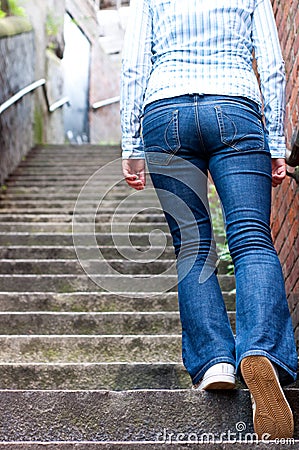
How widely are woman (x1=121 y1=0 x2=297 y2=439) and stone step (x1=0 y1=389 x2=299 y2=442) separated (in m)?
0.06

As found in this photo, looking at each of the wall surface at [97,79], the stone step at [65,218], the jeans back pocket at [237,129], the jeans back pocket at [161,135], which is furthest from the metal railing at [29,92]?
the jeans back pocket at [237,129]

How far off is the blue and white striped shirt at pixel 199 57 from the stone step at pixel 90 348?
0.89m

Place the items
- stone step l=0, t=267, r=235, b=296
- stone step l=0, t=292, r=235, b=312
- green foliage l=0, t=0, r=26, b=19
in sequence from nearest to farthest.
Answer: stone step l=0, t=292, r=235, b=312 → stone step l=0, t=267, r=235, b=296 → green foliage l=0, t=0, r=26, b=19

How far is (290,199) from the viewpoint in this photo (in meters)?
2.65

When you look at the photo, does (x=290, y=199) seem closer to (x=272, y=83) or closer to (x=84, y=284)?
(x=272, y=83)

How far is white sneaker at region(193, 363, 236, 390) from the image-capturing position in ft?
5.21

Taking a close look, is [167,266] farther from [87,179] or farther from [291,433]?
[87,179]

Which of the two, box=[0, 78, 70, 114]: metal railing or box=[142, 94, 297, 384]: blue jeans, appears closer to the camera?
box=[142, 94, 297, 384]: blue jeans

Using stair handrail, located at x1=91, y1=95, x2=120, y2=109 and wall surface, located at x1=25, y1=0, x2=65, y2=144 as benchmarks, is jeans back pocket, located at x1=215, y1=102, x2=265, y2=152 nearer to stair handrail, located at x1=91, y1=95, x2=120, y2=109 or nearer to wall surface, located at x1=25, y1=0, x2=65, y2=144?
wall surface, located at x1=25, y1=0, x2=65, y2=144

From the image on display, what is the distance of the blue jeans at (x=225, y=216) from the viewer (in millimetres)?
1572

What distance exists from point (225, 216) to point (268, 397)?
17.9 inches

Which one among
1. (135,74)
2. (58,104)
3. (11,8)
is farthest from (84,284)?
(58,104)

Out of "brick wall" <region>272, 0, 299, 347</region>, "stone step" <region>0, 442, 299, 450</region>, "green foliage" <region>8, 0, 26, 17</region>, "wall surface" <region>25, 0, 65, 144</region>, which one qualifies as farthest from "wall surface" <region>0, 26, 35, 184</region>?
"stone step" <region>0, 442, 299, 450</region>

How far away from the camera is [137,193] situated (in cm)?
556
